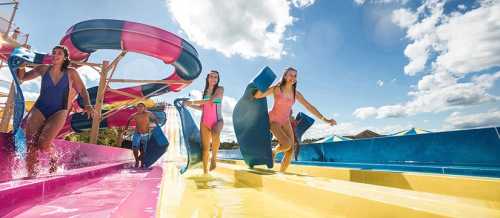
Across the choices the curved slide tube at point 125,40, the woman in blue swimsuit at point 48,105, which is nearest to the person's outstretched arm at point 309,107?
the woman in blue swimsuit at point 48,105

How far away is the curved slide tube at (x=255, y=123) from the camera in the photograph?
405 cm

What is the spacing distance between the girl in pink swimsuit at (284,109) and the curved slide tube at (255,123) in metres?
0.15

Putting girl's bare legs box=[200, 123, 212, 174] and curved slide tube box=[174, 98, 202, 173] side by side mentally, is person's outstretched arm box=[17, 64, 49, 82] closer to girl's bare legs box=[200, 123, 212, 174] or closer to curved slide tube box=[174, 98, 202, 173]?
curved slide tube box=[174, 98, 202, 173]

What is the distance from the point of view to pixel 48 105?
3131 millimetres

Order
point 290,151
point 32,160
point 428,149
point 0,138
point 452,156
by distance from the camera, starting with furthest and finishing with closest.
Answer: point 428,149 → point 452,156 → point 290,151 → point 32,160 → point 0,138

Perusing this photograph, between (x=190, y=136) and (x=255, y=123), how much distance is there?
1.41m

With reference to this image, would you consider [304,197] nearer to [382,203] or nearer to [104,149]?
[382,203]

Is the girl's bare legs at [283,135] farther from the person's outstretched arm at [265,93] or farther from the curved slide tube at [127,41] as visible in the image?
the curved slide tube at [127,41]

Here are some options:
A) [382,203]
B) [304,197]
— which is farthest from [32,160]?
[382,203]

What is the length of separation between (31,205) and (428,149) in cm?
570

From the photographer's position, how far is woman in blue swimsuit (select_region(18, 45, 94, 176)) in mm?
3010

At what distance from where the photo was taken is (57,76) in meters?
3.26

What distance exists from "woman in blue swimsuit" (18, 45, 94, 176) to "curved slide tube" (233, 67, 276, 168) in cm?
206

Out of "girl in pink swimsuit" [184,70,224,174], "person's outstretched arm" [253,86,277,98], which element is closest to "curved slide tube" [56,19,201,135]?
"girl in pink swimsuit" [184,70,224,174]
